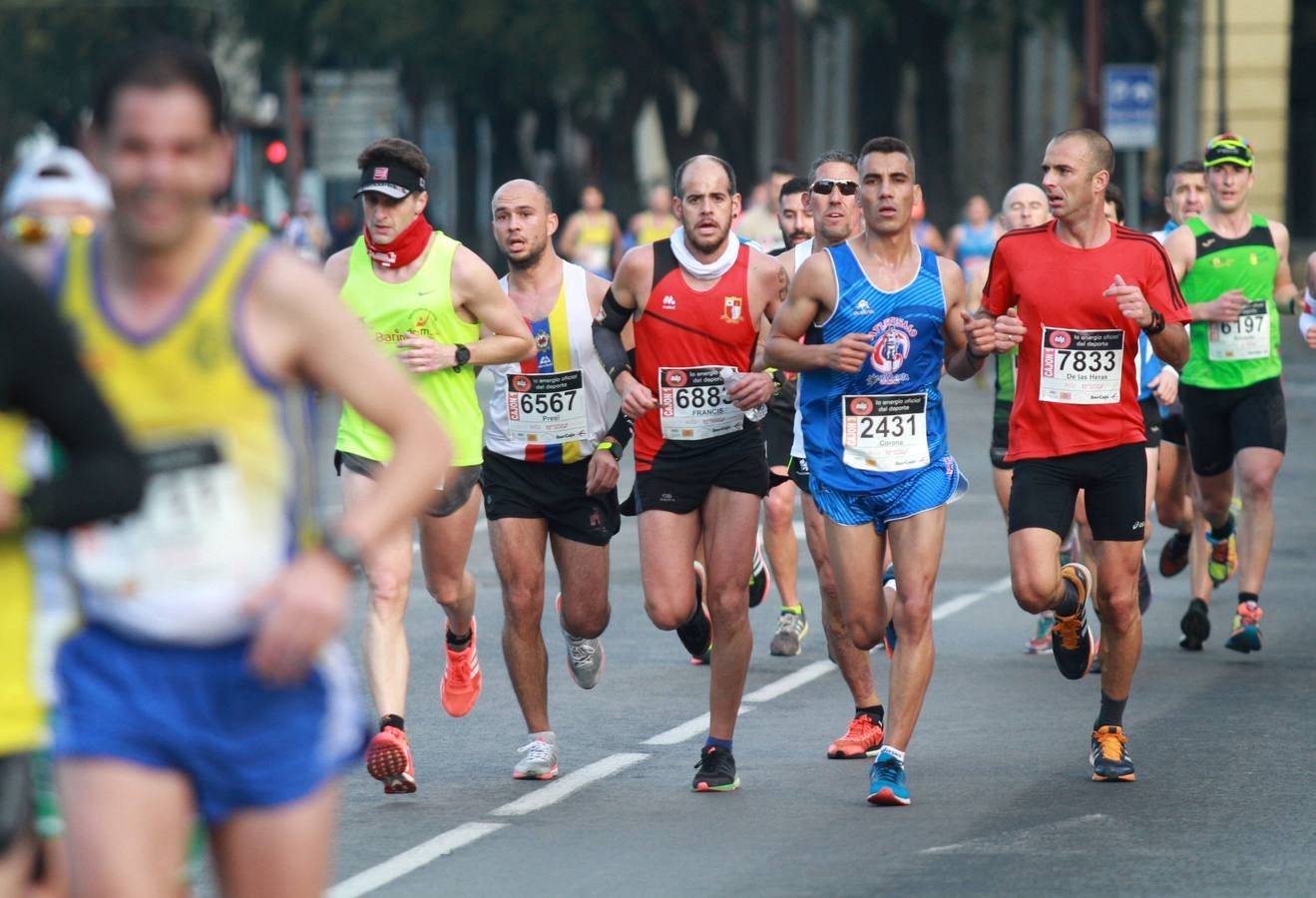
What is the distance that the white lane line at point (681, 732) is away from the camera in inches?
361

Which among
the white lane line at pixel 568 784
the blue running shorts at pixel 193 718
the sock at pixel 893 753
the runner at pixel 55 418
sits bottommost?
the white lane line at pixel 568 784

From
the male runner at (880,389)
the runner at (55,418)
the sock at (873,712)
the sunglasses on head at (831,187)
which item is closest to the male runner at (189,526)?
the runner at (55,418)

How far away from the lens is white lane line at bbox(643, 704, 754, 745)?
918cm

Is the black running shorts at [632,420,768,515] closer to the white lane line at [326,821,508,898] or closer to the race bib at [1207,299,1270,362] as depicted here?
the white lane line at [326,821,508,898]

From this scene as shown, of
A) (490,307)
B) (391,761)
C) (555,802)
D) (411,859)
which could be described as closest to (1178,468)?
(490,307)

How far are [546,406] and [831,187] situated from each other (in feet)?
6.71

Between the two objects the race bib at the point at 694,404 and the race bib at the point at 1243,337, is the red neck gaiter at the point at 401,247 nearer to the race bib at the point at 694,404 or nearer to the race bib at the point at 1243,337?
the race bib at the point at 694,404

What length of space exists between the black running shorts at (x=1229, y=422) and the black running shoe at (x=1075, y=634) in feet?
9.15

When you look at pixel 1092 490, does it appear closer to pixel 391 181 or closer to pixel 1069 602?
pixel 1069 602

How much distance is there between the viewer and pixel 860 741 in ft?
29.2

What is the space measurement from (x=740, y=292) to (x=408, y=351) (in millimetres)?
1137

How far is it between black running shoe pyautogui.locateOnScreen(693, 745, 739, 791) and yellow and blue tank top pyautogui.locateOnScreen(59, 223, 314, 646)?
13.8 feet

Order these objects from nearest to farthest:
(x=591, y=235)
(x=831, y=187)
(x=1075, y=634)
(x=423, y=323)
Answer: (x=423, y=323), (x=1075, y=634), (x=831, y=187), (x=591, y=235)

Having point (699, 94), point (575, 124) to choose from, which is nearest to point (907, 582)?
point (699, 94)
